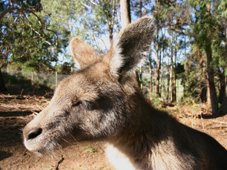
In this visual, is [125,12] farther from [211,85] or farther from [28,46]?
[28,46]

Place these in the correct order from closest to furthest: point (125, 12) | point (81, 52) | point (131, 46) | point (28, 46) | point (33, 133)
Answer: point (33, 133) → point (131, 46) → point (81, 52) → point (125, 12) → point (28, 46)

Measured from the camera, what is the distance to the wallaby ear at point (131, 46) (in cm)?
250

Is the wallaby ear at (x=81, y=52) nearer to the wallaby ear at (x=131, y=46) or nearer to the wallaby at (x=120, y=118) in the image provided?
the wallaby at (x=120, y=118)

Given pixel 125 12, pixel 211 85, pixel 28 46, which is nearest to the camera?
pixel 125 12

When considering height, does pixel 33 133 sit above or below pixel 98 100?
below

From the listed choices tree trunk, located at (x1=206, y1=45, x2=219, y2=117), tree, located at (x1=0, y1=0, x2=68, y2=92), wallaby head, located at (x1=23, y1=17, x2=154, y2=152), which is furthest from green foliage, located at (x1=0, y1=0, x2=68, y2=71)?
wallaby head, located at (x1=23, y1=17, x2=154, y2=152)

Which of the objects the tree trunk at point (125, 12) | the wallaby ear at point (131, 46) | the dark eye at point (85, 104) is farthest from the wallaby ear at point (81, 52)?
the tree trunk at point (125, 12)

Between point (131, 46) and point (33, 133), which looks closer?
point (33, 133)

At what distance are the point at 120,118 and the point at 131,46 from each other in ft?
1.86

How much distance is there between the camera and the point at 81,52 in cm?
340

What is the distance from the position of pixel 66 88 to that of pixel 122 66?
482 mm

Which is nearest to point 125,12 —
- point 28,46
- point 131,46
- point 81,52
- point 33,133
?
point 81,52

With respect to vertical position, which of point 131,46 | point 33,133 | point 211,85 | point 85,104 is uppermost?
point 131,46

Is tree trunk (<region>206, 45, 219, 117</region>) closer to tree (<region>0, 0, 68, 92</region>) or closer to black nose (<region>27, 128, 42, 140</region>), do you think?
tree (<region>0, 0, 68, 92</region>)
